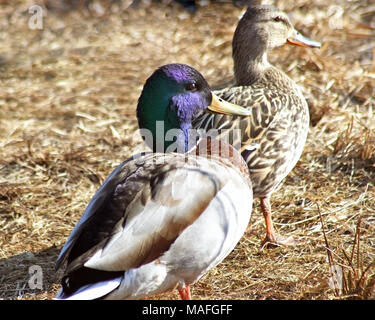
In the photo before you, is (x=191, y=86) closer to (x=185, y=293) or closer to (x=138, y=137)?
(x=185, y=293)

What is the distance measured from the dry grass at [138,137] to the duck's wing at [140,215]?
0.70m

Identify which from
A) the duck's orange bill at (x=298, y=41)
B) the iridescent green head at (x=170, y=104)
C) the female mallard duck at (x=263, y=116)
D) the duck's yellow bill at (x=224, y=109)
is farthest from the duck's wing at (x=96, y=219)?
the duck's orange bill at (x=298, y=41)

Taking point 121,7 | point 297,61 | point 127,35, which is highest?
point 121,7

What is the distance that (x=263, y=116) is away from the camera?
413cm

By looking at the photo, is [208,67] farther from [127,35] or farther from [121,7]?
[121,7]

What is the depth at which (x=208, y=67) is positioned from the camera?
262 inches

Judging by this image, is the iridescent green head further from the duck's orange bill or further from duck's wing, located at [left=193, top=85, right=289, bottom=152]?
the duck's orange bill

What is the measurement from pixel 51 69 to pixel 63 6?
4.88ft

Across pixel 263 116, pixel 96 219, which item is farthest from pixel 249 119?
pixel 96 219

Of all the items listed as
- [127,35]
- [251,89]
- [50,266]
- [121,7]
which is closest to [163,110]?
[251,89]

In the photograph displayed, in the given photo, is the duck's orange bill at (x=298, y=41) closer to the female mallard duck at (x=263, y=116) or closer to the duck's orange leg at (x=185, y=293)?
the female mallard duck at (x=263, y=116)

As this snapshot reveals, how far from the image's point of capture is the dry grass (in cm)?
397

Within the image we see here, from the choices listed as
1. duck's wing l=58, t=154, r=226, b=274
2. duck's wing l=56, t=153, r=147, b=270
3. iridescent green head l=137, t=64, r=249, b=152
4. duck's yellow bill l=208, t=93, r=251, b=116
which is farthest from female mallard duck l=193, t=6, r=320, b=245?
duck's wing l=56, t=153, r=147, b=270

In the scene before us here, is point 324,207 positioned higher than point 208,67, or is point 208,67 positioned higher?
point 208,67
